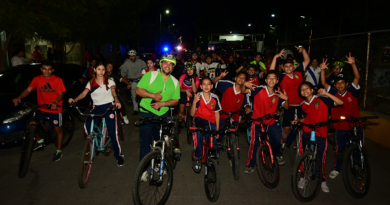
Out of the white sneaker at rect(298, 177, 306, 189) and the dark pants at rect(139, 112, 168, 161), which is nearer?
the white sneaker at rect(298, 177, 306, 189)

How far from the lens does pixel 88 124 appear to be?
211 inches

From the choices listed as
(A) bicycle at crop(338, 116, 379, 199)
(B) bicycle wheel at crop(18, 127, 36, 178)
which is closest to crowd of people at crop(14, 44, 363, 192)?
(A) bicycle at crop(338, 116, 379, 199)

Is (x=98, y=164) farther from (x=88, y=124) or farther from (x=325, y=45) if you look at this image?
(x=325, y=45)

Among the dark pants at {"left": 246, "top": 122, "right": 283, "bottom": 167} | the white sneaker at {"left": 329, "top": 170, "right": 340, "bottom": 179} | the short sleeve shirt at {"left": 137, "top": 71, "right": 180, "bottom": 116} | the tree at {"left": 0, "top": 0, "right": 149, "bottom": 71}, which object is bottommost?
the white sneaker at {"left": 329, "top": 170, "right": 340, "bottom": 179}

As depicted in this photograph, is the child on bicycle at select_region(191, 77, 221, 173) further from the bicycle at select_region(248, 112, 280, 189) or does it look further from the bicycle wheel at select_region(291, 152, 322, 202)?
the bicycle wheel at select_region(291, 152, 322, 202)

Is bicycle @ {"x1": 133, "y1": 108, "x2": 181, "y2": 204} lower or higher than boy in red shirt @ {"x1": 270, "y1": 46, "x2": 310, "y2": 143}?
lower

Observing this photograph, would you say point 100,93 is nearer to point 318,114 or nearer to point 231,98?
point 231,98

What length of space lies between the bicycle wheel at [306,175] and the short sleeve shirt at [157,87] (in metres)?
2.14

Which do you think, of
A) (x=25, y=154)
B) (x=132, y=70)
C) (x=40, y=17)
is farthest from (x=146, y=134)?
(x=40, y=17)

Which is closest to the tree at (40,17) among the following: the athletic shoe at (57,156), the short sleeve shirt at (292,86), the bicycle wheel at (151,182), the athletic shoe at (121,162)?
the athletic shoe at (57,156)

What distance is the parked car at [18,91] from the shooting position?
621 centimetres

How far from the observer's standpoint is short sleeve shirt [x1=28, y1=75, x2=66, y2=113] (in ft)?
19.5

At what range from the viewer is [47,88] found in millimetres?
5984

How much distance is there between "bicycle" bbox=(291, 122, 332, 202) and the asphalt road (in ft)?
0.53
